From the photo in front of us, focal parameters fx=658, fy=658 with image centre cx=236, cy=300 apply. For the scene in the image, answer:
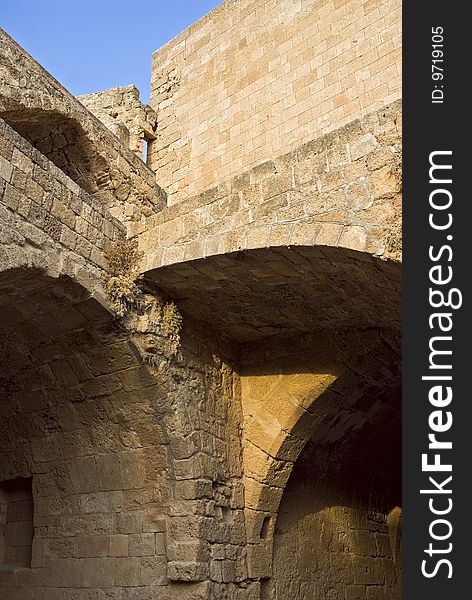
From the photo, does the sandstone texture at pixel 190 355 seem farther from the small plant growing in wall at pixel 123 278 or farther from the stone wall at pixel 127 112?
the stone wall at pixel 127 112

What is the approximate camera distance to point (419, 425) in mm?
2936

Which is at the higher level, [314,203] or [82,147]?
[82,147]

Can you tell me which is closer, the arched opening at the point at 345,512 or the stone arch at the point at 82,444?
the stone arch at the point at 82,444

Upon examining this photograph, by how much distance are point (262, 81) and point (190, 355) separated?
3.91 meters

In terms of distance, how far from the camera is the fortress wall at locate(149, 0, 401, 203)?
6.85 metres

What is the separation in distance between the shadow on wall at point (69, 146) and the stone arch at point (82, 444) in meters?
1.48

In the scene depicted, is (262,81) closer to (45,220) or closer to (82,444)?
(45,220)

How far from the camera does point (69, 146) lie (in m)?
5.65

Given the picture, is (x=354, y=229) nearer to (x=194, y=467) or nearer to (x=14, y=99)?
(x=194, y=467)

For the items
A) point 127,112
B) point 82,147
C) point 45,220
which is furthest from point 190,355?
point 127,112

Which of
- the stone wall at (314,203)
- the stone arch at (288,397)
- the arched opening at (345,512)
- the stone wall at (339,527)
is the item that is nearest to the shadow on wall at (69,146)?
the stone wall at (314,203)

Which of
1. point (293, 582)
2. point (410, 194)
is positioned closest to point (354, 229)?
point (410, 194)

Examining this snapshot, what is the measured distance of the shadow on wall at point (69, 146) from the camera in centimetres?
549

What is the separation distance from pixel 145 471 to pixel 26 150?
253 cm
